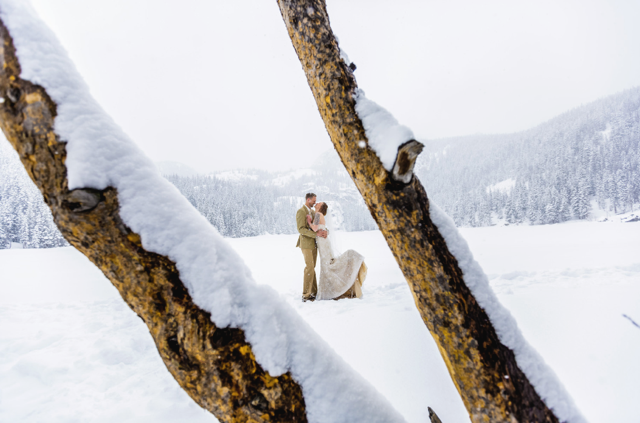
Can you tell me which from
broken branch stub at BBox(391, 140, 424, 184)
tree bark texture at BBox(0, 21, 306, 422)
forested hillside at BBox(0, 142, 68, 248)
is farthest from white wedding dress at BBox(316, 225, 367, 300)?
forested hillside at BBox(0, 142, 68, 248)

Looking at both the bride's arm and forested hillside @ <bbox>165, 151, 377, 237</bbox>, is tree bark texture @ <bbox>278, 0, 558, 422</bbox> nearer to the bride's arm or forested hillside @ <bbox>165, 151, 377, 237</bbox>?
the bride's arm

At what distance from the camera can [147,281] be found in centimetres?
69

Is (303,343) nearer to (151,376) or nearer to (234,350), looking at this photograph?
(234,350)

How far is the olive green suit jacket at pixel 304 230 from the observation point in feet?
15.2

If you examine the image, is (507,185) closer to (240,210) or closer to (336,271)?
(240,210)

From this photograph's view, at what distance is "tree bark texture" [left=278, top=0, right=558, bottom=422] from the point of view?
2.97 feet

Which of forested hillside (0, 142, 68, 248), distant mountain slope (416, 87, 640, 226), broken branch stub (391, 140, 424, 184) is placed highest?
distant mountain slope (416, 87, 640, 226)

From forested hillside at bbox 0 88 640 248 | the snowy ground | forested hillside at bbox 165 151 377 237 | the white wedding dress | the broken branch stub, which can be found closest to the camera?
the broken branch stub

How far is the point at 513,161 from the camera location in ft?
178

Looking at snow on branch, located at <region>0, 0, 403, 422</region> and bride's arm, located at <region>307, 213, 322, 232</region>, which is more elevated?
snow on branch, located at <region>0, 0, 403, 422</region>

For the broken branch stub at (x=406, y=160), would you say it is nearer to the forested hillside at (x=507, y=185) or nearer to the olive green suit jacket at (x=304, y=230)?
the olive green suit jacket at (x=304, y=230)

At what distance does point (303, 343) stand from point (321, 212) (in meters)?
4.05

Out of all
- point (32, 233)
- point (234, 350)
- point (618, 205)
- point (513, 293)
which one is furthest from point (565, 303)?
point (618, 205)

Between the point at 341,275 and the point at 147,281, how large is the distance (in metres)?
4.13
